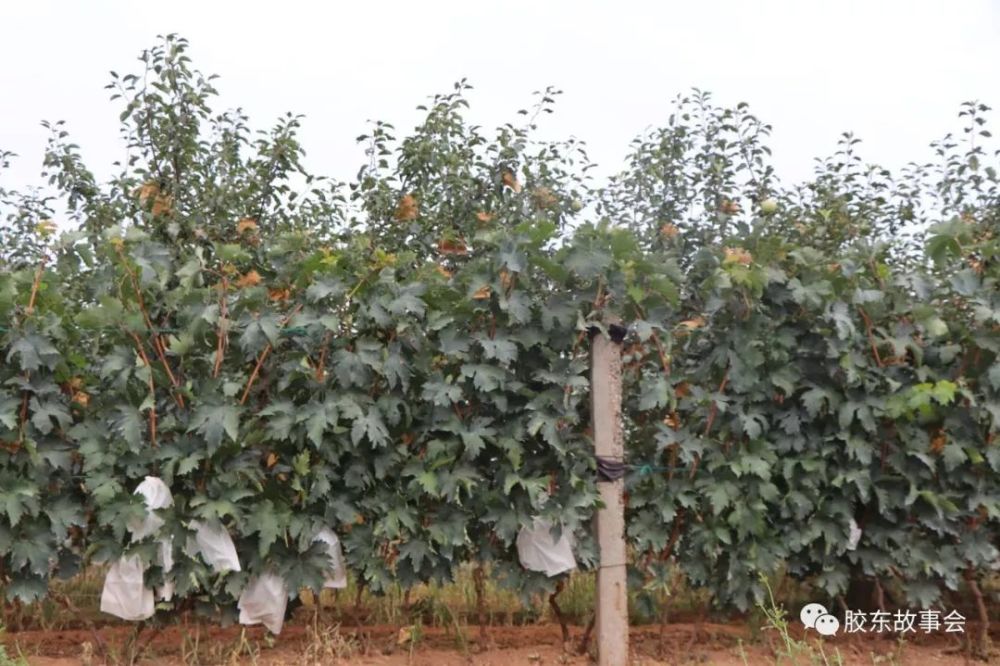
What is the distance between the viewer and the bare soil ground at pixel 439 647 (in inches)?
183

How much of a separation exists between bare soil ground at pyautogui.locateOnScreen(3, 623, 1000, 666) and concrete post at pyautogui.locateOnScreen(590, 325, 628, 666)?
202mm

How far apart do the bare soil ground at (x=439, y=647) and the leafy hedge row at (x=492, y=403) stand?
0.32m

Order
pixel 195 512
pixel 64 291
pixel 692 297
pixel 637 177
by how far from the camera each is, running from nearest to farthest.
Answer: pixel 195 512
pixel 692 297
pixel 64 291
pixel 637 177

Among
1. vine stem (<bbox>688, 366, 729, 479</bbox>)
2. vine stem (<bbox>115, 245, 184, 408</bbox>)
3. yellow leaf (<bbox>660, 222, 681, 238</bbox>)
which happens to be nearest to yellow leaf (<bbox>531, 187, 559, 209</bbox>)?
yellow leaf (<bbox>660, 222, 681, 238</bbox>)

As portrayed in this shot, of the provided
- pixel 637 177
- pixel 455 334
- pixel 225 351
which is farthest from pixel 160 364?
pixel 637 177

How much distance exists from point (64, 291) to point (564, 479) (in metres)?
3.11

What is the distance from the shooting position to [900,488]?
501cm

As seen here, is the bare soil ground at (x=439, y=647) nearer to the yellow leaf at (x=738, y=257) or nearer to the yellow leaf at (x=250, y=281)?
the yellow leaf at (x=250, y=281)

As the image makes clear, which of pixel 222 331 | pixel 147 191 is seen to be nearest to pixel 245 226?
pixel 147 191

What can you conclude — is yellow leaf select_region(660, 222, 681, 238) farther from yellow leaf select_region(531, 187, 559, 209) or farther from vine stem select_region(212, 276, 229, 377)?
vine stem select_region(212, 276, 229, 377)

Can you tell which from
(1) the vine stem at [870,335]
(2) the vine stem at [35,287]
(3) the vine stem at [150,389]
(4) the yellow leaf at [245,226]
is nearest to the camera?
(3) the vine stem at [150,389]

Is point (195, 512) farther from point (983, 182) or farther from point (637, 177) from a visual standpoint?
point (983, 182)

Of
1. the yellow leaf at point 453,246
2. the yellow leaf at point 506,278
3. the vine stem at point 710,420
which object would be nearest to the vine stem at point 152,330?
the yellow leaf at point 453,246

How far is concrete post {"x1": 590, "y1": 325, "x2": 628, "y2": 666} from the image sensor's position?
15.6ft
